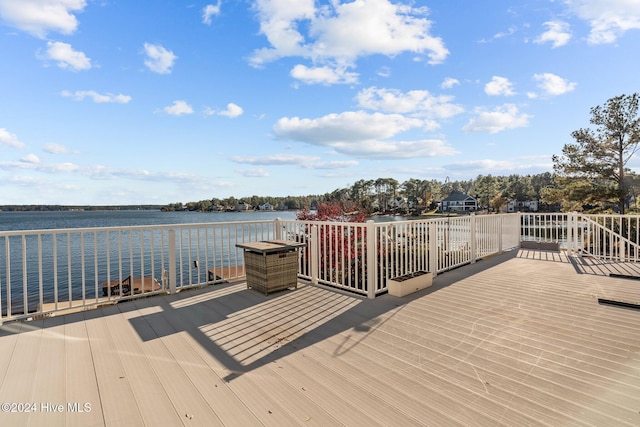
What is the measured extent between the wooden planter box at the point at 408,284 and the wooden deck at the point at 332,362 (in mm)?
130

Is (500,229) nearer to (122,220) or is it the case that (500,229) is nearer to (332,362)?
(332,362)

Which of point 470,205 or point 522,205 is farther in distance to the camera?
point 470,205

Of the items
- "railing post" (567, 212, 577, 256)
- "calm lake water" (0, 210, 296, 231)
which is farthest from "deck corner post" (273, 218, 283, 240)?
"calm lake water" (0, 210, 296, 231)

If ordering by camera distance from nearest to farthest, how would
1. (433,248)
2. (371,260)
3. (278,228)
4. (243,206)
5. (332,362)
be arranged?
(332,362) < (371,260) < (433,248) < (278,228) < (243,206)

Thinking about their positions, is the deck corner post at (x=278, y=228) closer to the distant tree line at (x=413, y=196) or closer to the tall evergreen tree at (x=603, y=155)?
the tall evergreen tree at (x=603, y=155)

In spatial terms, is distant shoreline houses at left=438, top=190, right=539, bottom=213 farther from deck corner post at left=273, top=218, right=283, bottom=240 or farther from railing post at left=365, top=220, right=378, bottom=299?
railing post at left=365, top=220, right=378, bottom=299

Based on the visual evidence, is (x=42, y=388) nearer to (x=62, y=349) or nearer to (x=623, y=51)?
(x=62, y=349)

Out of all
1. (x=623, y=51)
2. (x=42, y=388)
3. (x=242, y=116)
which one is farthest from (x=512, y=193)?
(x=42, y=388)

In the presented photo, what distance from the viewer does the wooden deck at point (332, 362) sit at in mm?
1642

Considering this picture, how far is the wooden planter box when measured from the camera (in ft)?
12.3

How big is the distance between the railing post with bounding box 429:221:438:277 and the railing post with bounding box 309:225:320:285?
5.69ft

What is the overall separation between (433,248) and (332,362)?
306 centimetres

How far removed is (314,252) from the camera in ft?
14.4

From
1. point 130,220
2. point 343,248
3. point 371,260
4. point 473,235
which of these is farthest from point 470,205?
point 130,220
